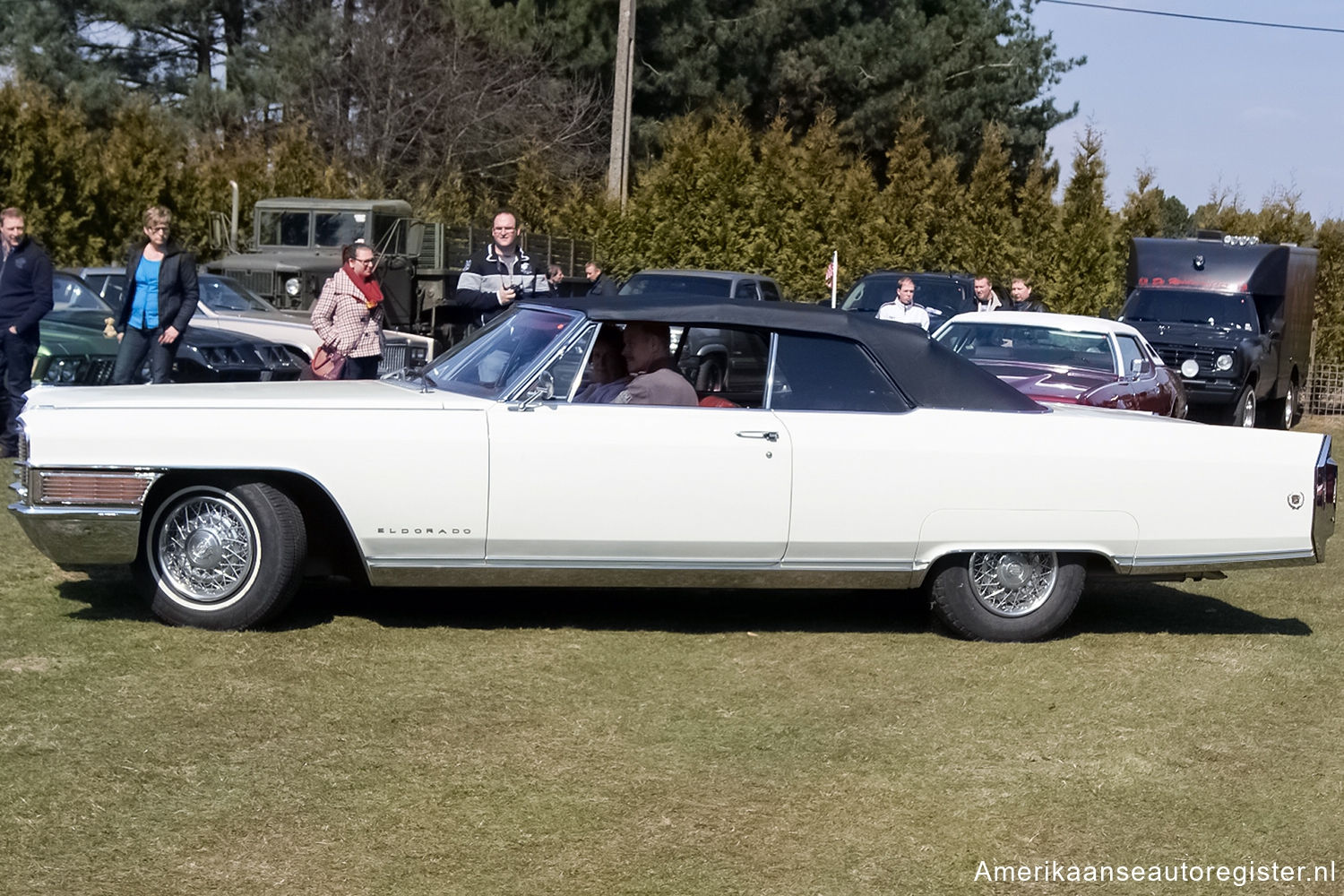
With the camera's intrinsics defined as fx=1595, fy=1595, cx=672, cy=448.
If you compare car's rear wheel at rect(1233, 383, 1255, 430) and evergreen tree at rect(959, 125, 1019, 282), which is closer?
car's rear wheel at rect(1233, 383, 1255, 430)

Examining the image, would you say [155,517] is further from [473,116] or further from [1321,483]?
[473,116]

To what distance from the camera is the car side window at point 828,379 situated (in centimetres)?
691

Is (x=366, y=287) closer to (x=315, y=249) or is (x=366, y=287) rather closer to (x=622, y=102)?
(x=315, y=249)

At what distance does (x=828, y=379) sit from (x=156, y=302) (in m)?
6.11

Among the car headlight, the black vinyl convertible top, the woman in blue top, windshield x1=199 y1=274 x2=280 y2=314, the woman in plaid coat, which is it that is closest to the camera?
the black vinyl convertible top

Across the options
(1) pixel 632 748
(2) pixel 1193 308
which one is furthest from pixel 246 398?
(2) pixel 1193 308

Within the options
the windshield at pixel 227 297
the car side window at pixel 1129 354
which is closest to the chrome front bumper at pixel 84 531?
the car side window at pixel 1129 354

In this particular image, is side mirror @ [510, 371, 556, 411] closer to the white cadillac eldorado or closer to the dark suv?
the white cadillac eldorado

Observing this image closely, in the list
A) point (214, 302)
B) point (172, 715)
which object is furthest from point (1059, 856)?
point (214, 302)

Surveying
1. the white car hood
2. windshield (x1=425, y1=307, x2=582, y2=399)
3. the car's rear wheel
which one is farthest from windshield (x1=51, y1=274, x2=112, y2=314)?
the car's rear wheel

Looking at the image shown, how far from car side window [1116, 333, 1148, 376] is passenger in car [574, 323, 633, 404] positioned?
731cm

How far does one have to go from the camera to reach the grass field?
432cm

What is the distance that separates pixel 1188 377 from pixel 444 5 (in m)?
24.2

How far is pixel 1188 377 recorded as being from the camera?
1952 cm
